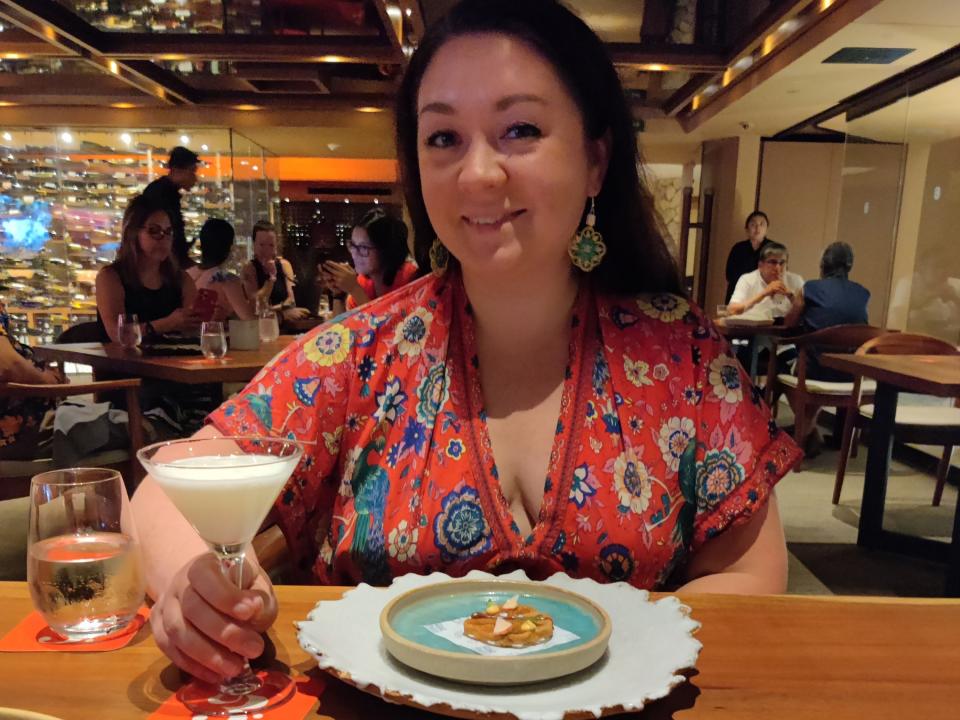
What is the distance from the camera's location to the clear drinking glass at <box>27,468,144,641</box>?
0.87 m

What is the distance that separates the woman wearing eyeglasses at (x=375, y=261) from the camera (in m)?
4.26

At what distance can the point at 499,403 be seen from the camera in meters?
1.38

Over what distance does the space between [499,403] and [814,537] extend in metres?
3.19

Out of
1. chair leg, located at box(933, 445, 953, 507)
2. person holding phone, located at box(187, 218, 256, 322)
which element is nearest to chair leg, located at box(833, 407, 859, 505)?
chair leg, located at box(933, 445, 953, 507)

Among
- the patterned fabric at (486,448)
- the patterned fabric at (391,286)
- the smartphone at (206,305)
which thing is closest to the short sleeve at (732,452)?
the patterned fabric at (486,448)

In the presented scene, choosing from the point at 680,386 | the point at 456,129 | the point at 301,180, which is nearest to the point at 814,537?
the point at 680,386

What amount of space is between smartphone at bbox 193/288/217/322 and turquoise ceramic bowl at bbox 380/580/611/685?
11.7ft

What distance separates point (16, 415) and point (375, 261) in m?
2.08

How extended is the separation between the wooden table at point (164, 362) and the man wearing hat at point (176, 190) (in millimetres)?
873

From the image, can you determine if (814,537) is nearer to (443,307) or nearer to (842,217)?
(443,307)

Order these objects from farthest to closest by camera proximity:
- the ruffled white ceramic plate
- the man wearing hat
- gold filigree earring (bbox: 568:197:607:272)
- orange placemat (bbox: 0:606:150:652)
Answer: the man wearing hat, gold filigree earring (bbox: 568:197:607:272), orange placemat (bbox: 0:606:150:652), the ruffled white ceramic plate

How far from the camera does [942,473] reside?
171 inches

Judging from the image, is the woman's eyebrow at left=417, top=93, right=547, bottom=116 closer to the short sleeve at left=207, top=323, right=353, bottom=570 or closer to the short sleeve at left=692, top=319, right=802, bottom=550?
the short sleeve at left=207, top=323, right=353, bottom=570

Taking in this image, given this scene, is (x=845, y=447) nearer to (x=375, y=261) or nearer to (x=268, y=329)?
(x=375, y=261)
